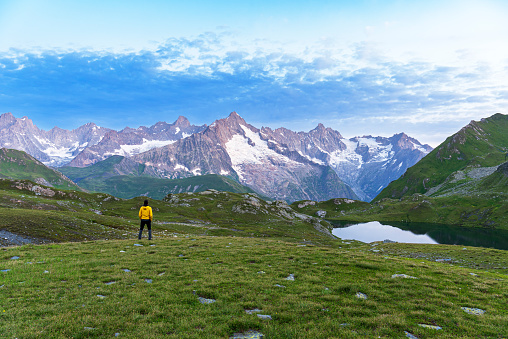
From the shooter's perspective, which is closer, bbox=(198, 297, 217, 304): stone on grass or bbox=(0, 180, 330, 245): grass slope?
bbox=(198, 297, 217, 304): stone on grass

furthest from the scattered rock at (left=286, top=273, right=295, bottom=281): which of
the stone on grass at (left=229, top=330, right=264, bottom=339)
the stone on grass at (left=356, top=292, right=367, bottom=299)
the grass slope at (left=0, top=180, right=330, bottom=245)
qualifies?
the grass slope at (left=0, top=180, right=330, bottom=245)

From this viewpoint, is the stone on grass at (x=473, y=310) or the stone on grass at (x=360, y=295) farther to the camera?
the stone on grass at (x=360, y=295)

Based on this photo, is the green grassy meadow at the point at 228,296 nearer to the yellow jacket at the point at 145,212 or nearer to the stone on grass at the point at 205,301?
the stone on grass at the point at 205,301

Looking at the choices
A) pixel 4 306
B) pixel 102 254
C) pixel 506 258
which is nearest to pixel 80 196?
pixel 102 254

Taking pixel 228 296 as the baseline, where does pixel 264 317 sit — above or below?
above

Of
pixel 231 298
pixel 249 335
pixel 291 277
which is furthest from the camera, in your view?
pixel 291 277

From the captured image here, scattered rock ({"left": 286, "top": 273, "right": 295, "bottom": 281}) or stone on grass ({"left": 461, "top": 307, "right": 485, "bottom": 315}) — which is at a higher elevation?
stone on grass ({"left": 461, "top": 307, "right": 485, "bottom": 315})

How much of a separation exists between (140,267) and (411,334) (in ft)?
68.0

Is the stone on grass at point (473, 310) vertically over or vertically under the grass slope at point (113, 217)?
over

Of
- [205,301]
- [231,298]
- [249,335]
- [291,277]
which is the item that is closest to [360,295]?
[291,277]

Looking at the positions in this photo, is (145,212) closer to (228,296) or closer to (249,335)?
(228,296)

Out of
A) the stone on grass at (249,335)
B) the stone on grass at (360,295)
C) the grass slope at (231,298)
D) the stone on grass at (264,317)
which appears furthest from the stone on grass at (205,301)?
the stone on grass at (360,295)

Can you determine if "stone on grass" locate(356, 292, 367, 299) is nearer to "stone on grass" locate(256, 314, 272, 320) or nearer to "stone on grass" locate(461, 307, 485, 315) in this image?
"stone on grass" locate(461, 307, 485, 315)

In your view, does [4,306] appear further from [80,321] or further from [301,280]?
[301,280]
